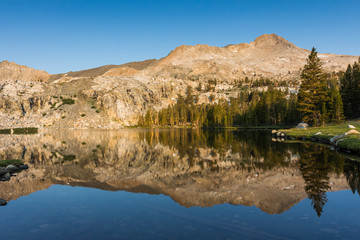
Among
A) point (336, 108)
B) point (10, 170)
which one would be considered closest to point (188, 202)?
point (10, 170)

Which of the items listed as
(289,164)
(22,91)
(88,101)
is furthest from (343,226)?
(22,91)

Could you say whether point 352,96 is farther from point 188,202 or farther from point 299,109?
point 188,202

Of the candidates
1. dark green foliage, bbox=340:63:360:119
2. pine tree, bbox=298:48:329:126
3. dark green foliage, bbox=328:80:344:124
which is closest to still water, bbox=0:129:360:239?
pine tree, bbox=298:48:329:126

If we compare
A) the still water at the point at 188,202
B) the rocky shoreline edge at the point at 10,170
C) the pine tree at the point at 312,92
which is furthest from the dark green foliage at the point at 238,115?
the rocky shoreline edge at the point at 10,170

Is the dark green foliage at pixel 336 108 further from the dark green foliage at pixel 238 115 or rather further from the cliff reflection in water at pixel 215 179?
the cliff reflection in water at pixel 215 179

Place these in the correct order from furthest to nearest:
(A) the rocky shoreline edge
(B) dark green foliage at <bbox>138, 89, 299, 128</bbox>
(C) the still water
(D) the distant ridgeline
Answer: (B) dark green foliage at <bbox>138, 89, 299, 128</bbox> → (D) the distant ridgeline → (A) the rocky shoreline edge → (C) the still water

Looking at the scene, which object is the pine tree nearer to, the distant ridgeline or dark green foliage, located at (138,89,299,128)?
the distant ridgeline

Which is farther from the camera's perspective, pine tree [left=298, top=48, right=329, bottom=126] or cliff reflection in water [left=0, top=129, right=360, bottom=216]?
pine tree [left=298, top=48, right=329, bottom=126]

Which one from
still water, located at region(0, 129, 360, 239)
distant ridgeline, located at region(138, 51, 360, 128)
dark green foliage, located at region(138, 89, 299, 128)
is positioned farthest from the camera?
dark green foliage, located at region(138, 89, 299, 128)

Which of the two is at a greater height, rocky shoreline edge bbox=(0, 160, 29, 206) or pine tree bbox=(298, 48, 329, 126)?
pine tree bbox=(298, 48, 329, 126)

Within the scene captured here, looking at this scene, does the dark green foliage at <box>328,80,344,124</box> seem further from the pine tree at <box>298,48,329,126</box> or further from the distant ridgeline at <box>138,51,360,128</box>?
the pine tree at <box>298,48,329,126</box>

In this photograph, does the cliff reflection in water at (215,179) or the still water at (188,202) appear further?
the cliff reflection in water at (215,179)

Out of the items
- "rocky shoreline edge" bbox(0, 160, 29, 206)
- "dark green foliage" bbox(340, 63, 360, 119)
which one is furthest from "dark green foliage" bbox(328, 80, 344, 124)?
"rocky shoreline edge" bbox(0, 160, 29, 206)

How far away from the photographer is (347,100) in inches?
3201
